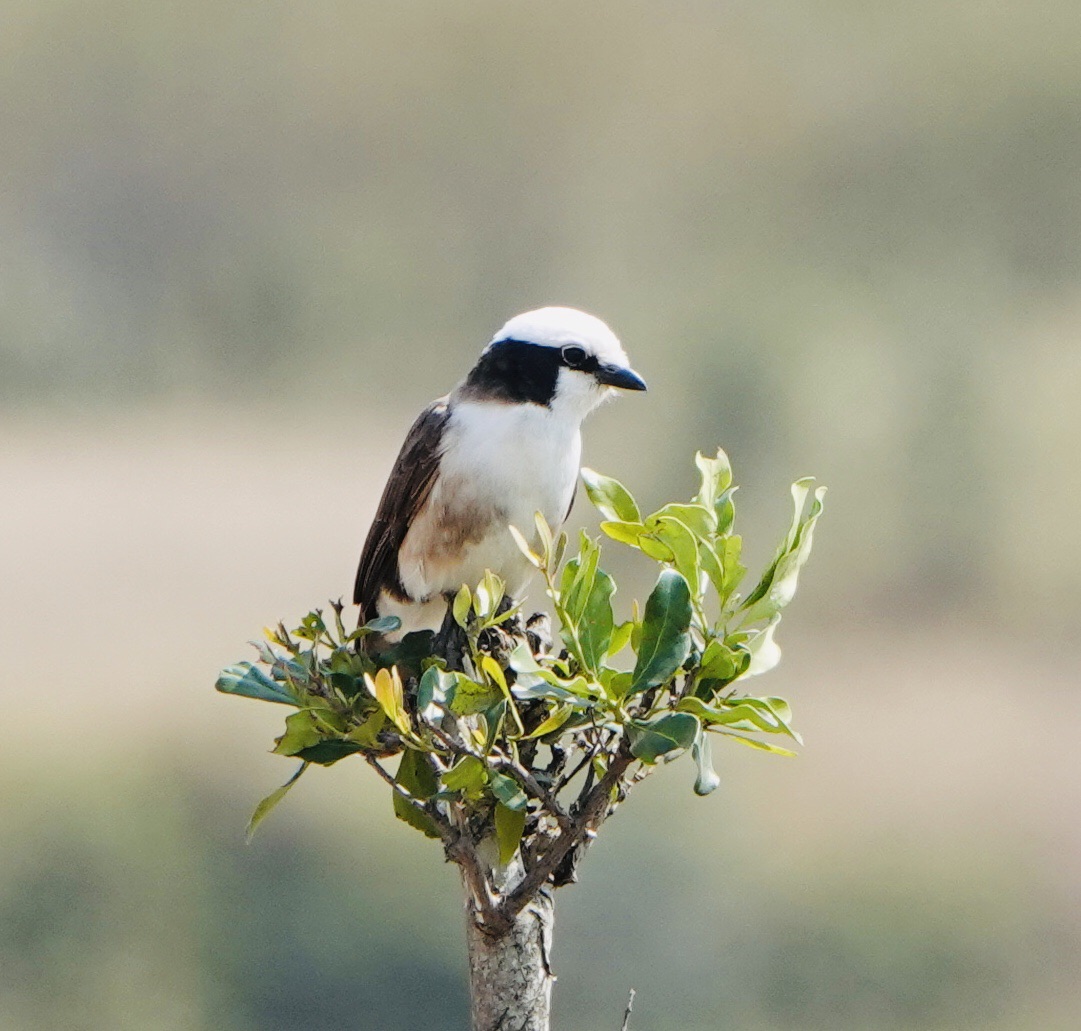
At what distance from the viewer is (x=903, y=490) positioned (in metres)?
18.9

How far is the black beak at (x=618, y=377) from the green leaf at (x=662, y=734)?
1253mm

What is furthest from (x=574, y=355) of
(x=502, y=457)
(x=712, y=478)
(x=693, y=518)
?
(x=693, y=518)

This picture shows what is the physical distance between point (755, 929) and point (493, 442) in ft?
Answer: 45.2

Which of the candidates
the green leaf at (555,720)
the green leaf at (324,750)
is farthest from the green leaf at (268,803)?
the green leaf at (555,720)

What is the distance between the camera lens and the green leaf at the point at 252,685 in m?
2.34

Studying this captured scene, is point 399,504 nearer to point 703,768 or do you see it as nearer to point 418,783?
point 418,783

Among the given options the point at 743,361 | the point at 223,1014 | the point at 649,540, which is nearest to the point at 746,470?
the point at 743,361

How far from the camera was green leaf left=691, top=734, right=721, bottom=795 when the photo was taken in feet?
6.95

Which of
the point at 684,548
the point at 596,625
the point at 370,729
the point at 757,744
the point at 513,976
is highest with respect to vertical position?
the point at 684,548

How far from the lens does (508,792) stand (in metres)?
2.19

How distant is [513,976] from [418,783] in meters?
0.30

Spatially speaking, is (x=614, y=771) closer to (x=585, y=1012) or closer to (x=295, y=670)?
(x=295, y=670)

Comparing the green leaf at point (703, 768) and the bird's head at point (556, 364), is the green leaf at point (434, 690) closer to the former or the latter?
the green leaf at point (703, 768)

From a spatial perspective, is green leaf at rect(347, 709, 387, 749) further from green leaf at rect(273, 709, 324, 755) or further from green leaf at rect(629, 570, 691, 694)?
green leaf at rect(629, 570, 691, 694)
